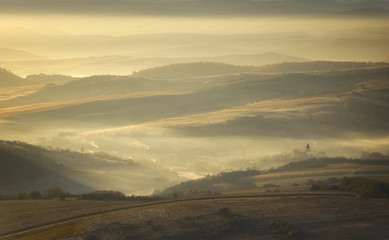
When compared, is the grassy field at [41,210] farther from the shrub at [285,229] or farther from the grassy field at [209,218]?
the shrub at [285,229]

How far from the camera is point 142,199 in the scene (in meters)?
39.8

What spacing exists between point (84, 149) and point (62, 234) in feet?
182

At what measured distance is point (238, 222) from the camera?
31.3 meters

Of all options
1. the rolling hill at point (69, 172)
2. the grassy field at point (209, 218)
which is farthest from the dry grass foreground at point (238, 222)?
the rolling hill at point (69, 172)

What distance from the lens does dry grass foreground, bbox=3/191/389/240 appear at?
29938mm

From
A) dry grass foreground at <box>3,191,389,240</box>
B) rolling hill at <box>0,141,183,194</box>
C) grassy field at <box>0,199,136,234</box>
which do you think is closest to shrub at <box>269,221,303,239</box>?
dry grass foreground at <box>3,191,389,240</box>

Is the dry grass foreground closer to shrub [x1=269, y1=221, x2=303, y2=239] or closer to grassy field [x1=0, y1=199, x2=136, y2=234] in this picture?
shrub [x1=269, y1=221, x2=303, y2=239]

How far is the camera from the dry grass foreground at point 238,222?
98.2 feet

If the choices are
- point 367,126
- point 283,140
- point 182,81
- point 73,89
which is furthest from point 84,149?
point 182,81

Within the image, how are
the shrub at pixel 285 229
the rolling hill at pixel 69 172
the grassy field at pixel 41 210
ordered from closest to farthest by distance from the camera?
the shrub at pixel 285 229 < the grassy field at pixel 41 210 < the rolling hill at pixel 69 172

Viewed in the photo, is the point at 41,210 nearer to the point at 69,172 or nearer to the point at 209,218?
the point at 209,218

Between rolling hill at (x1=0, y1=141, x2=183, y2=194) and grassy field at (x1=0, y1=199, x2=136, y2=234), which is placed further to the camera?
rolling hill at (x1=0, y1=141, x2=183, y2=194)

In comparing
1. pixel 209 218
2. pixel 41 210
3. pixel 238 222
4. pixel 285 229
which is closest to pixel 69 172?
pixel 41 210

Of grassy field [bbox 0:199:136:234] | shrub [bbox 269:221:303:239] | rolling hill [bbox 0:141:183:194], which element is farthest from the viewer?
rolling hill [bbox 0:141:183:194]
